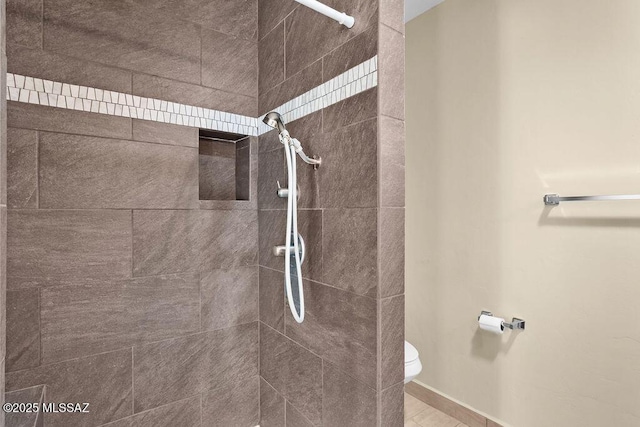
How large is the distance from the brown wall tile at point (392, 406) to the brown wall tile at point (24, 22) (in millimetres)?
1783

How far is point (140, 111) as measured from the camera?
144cm

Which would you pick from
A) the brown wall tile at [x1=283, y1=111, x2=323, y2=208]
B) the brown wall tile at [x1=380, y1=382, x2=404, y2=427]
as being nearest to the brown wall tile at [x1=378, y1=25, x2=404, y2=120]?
the brown wall tile at [x1=283, y1=111, x2=323, y2=208]

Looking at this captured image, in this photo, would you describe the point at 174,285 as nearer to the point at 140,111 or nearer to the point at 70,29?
the point at 140,111

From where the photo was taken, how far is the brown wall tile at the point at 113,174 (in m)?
1.28

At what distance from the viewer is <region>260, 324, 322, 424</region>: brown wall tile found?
1404 millimetres

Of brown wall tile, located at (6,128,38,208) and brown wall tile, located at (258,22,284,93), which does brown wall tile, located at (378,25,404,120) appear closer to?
brown wall tile, located at (258,22,284,93)

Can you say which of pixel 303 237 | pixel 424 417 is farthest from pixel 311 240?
pixel 424 417

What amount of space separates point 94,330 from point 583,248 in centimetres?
212

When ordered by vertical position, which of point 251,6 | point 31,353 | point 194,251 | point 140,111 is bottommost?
point 31,353

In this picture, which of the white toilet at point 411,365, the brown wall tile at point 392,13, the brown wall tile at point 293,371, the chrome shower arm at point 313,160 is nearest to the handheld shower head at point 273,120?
the chrome shower arm at point 313,160

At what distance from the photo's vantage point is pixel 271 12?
1674 millimetres

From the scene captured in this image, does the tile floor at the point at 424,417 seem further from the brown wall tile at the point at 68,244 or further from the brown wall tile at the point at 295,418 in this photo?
the brown wall tile at the point at 68,244

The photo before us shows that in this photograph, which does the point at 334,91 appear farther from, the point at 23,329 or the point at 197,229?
the point at 23,329

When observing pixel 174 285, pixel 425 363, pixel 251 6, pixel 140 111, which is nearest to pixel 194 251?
pixel 174 285
